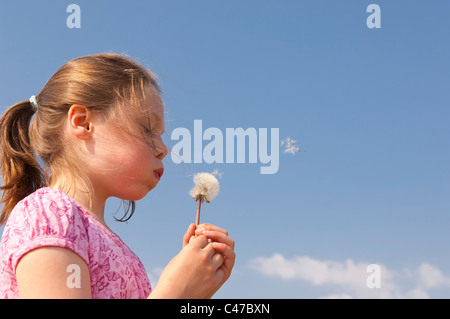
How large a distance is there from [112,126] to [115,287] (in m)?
0.74

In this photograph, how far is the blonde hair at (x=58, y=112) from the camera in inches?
99.5

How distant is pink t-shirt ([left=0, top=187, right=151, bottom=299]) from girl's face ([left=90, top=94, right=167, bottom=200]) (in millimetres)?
183

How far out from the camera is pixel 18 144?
285cm

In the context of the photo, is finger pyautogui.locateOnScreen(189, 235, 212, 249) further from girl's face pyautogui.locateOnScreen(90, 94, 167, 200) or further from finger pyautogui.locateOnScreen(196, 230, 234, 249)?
girl's face pyautogui.locateOnScreen(90, 94, 167, 200)

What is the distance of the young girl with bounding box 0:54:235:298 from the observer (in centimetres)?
201

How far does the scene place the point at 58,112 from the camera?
258 centimetres

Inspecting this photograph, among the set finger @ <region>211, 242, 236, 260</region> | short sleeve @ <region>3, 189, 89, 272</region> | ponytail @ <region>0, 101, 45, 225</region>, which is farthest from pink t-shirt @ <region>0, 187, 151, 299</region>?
ponytail @ <region>0, 101, 45, 225</region>

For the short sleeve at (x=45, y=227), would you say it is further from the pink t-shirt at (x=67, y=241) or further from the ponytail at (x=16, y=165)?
the ponytail at (x=16, y=165)

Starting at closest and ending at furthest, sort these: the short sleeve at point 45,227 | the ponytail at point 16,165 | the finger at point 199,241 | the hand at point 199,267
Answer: the short sleeve at point 45,227
the hand at point 199,267
the finger at point 199,241
the ponytail at point 16,165

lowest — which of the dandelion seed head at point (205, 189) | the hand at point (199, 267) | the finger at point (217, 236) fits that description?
the hand at point (199, 267)

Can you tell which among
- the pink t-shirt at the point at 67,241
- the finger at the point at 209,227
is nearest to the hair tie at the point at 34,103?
the pink t-shirt at the point at 67,241

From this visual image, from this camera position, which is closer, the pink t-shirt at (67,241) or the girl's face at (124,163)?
the pink t-shirt at (67,241)
